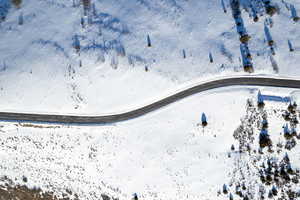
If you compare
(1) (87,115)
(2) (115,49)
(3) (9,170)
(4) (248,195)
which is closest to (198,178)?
(4) (248,195)

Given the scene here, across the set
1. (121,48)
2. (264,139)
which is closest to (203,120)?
(264,139)

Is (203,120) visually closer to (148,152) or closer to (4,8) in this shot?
(148,152)

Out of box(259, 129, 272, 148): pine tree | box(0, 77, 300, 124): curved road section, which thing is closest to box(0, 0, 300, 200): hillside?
box(259, 129, 272, 148): pine tree

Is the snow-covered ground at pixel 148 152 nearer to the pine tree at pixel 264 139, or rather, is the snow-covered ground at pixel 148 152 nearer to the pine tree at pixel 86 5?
the pine tree at pixel 264 139

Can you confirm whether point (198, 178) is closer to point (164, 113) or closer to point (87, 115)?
point (164, 113)

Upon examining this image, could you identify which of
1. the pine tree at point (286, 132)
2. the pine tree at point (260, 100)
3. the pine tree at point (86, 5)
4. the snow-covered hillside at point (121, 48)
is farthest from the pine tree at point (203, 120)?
the pine tree at point (86, 5)

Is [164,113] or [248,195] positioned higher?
[164,113]
